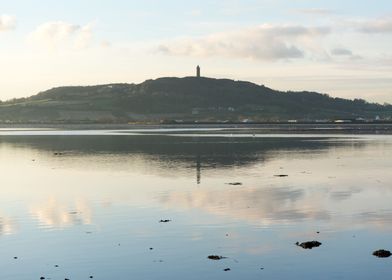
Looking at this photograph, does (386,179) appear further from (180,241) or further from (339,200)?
(180,241)

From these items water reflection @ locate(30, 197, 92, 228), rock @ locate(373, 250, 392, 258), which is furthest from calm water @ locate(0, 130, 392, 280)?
rock @ locate(373, 250, 392, 258)

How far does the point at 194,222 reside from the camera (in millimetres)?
31031

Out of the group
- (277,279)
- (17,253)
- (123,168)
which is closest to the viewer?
(277,279)

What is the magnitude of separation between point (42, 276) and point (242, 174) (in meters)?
33.8

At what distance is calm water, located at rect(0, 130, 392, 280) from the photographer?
898 inches

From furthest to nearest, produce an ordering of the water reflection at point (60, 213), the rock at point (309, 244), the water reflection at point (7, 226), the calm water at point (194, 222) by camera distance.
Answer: the water reflection at point (60, 213)
the water reflection at point (7, 226)
the rock at point (309, 244)
the calm water at point (194, 222)

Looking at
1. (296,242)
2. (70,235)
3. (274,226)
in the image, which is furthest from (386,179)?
(70,235)

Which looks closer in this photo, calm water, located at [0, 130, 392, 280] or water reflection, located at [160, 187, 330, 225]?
calm water, located at [0, 130, 392, 280]

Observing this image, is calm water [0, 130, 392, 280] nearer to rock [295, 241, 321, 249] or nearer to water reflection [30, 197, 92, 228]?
water reflection [30, 197, 92, 228]

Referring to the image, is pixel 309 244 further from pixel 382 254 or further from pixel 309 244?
pixel 382 254

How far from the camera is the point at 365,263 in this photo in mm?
23141

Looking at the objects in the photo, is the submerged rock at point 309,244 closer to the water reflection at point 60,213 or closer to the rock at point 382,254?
the rock at point 382,254

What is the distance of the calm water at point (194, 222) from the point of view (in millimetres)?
22812

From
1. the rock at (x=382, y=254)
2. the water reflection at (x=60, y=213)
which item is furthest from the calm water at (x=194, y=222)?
the rock at (x=382, y=254)
